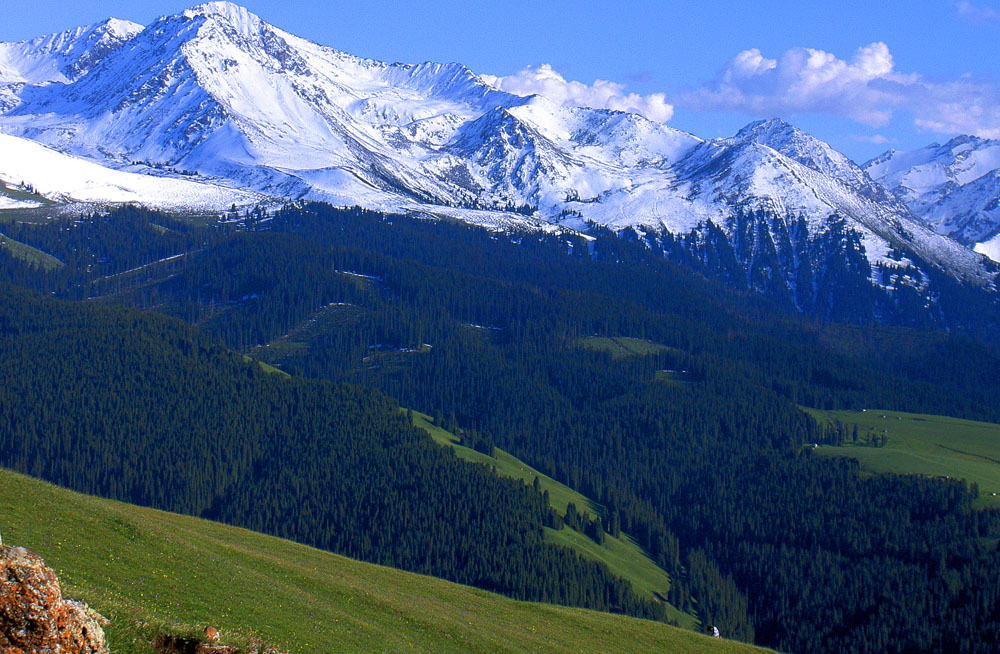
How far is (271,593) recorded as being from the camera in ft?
197

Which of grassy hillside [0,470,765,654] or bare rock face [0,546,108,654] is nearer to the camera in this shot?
bare rock face [0,546,108,654]

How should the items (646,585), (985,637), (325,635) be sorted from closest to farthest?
(325,635), (985,637), (646,585)

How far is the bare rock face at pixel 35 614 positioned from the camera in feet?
73.6

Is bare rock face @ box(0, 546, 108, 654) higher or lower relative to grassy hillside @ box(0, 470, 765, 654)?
higher

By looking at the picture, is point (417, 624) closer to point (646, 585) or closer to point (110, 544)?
point (110, 544)

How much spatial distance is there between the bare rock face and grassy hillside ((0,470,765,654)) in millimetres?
8823

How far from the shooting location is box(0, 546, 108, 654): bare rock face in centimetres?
2244

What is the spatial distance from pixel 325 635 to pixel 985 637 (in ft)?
449

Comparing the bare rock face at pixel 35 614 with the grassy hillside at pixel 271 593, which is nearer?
the bare rock face at pixel 35 614

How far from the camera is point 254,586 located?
198 ft

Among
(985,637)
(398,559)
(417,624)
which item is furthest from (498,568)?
(417,624)

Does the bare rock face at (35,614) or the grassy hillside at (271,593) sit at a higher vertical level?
the bare rock face at (35,614)

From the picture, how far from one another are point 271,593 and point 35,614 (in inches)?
1521

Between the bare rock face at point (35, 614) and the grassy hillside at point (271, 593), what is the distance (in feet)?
28.9
